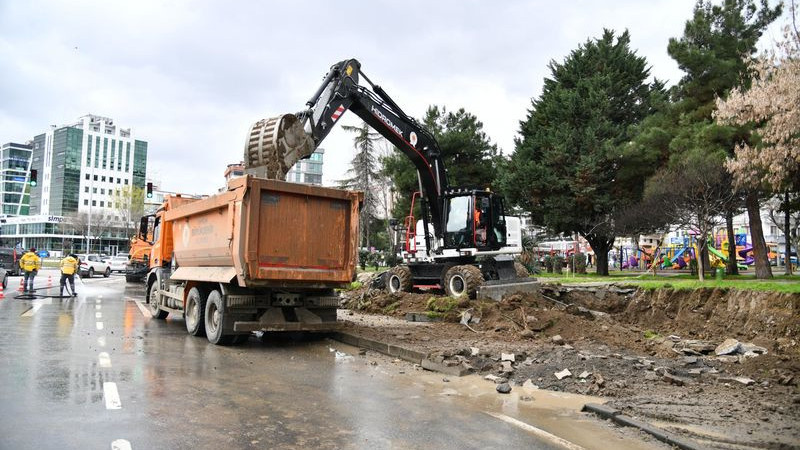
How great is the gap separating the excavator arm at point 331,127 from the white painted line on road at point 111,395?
5.46 meters

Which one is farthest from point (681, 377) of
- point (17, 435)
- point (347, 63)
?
point (347, 63)

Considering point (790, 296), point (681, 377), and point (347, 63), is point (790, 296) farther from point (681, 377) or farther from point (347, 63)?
point (347, 63)

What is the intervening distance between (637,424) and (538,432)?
1042 mm

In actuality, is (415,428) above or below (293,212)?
below

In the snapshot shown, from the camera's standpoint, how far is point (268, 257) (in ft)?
32.4

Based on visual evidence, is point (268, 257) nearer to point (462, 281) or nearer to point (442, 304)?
point (442, 304)

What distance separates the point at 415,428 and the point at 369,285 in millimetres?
14115

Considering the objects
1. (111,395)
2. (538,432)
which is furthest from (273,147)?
(538,432)

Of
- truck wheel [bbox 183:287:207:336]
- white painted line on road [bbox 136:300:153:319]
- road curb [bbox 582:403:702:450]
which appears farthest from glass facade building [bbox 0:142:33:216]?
road curb [bbox 582:403:702:450]

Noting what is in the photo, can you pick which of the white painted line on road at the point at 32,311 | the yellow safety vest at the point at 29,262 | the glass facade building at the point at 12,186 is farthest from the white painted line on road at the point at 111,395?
the glass facade building at the point at 12,186

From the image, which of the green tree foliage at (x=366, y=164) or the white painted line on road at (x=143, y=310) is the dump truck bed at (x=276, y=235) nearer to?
the white painted line on road at (x=143, y=310)

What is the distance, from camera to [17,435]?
15.8ft

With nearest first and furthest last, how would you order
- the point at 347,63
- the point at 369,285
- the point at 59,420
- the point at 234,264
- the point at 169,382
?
the point at 59,420, the point at 169,382, the point at 234,264, the point at 347,63, the point at 369,285

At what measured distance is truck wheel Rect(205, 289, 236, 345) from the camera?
10.3 metres
